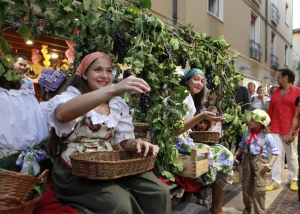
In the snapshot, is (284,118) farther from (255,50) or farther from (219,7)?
(255,50)

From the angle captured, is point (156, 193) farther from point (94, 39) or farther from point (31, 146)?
point (94, 39)

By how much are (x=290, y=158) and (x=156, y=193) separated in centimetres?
434

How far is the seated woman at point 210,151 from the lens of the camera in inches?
120

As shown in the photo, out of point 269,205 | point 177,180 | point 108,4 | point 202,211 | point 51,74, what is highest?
point 108,4

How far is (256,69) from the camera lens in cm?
1705

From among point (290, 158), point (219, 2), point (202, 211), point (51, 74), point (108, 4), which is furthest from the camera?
point (219, 2)

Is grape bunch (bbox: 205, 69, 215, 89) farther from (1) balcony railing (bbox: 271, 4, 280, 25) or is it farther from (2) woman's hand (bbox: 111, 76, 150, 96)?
(1) balcony railing (bbox: 271, 4, 280, 25)

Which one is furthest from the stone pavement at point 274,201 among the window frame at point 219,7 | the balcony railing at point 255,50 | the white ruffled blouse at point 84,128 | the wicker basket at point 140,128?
the balcony railing at point 255,50

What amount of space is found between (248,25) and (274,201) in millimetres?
12003

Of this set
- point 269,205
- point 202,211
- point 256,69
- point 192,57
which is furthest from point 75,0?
point 256,69

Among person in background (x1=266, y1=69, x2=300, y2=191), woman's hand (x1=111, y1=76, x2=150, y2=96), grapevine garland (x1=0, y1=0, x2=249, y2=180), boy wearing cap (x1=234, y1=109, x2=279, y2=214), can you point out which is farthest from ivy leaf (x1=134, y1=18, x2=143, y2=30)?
person in background (x1=266, y1=69, x2=300, y2=191)

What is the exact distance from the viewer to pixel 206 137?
363 cm

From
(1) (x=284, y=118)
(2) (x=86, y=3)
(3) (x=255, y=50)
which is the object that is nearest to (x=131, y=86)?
(2) (x=86, y=3)

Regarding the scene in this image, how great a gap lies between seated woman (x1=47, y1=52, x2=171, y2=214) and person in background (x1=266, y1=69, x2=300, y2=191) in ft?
12.2
